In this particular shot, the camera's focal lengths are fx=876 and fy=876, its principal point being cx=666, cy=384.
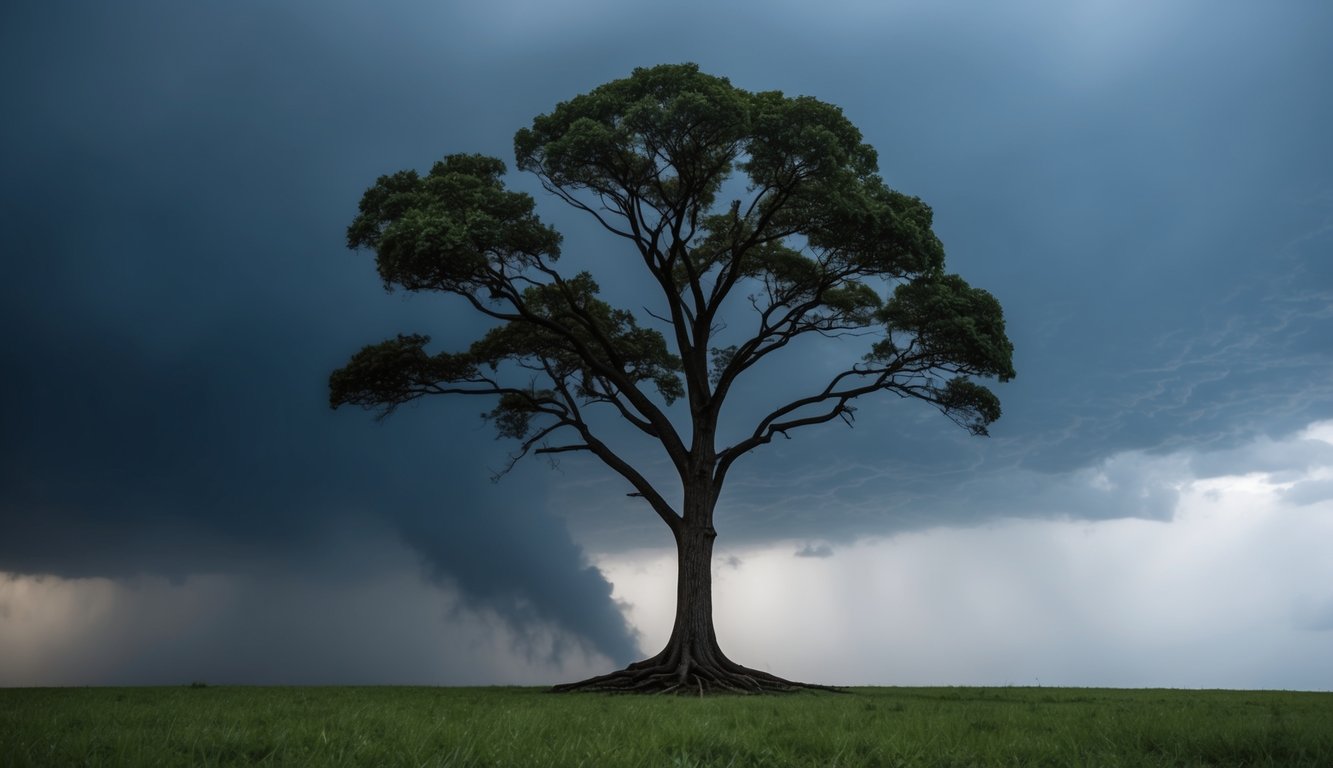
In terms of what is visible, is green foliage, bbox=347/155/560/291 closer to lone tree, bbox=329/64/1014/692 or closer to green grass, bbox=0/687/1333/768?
lone tree, bbox=329/64/1014/692

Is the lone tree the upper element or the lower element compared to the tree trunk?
upper

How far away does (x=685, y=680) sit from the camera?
2197cm

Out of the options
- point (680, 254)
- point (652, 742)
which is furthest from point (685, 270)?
point (652, 742)

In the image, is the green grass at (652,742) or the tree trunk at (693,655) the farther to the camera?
the tree trunk at (693,655)

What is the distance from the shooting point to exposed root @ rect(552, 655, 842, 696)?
71.9 feet

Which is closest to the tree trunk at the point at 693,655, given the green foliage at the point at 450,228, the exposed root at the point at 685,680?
the exposed root at the point at 685,680

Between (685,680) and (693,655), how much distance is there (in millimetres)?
1324

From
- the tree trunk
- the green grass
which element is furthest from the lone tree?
the green grass

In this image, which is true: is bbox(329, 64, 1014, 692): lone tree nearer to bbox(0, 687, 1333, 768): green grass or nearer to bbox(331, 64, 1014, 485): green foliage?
bbox(331, 64, 1014, 485): green foliage

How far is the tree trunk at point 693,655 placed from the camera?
2233cm

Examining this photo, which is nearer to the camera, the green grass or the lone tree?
the green grass

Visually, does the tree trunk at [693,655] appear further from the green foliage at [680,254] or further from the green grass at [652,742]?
the green grass at [652,742]

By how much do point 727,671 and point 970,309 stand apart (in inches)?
480

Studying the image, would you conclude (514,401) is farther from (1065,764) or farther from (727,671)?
(1065,764)
